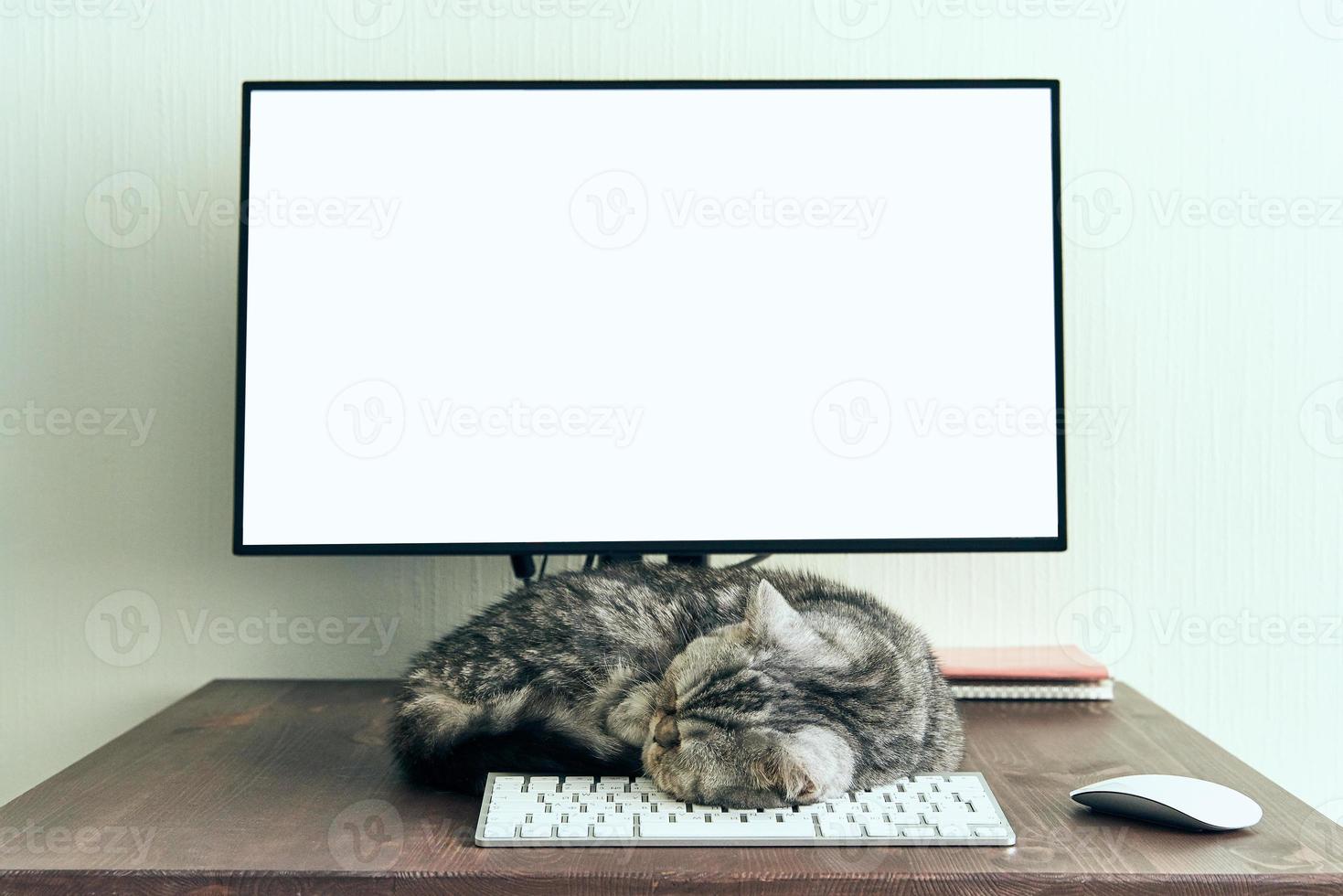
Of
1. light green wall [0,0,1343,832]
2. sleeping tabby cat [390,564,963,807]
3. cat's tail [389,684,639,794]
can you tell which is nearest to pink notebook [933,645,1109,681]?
light green wall [0,0,1343,832]

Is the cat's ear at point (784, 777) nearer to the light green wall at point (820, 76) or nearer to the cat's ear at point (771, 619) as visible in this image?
the cat's ear at point (771, 619)

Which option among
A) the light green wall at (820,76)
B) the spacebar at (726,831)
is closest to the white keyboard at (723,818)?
the spacebar at (726,831)

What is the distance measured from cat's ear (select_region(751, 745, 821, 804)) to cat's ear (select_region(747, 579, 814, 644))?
0.34 ft

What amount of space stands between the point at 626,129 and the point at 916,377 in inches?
14.7

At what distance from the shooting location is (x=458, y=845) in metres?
0.64

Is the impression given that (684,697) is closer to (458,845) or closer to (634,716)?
(634,716)

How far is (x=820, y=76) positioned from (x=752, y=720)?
831mm

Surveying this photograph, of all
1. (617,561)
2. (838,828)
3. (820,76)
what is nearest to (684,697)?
(838,828)

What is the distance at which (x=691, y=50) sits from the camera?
1.18m

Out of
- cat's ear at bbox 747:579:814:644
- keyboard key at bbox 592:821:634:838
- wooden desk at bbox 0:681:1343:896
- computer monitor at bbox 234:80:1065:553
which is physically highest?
computer monitor at bbox 234:80:1065:553

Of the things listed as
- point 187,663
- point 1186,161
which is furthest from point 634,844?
point 1186,161

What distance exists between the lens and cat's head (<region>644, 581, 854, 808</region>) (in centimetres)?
67

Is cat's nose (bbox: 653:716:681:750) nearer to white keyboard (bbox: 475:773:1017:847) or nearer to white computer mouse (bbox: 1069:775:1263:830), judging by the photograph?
white keyboard (bbox: 475:773:1017:847)

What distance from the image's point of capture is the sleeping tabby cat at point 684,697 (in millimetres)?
683
